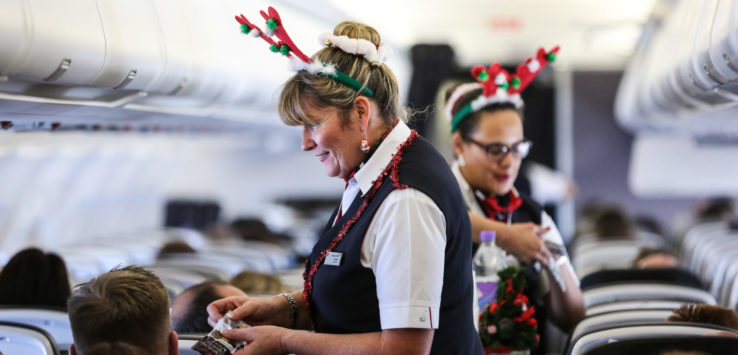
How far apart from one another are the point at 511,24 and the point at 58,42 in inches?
392

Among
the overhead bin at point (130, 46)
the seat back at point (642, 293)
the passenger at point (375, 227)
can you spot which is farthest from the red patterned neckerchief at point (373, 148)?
the seat back at point (642, 293)

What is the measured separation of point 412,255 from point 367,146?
1.21ft

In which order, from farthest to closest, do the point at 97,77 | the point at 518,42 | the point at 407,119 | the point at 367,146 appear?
the point at 518,42 < the point at 97,77 < the point at 407,119 < the point at 367,146

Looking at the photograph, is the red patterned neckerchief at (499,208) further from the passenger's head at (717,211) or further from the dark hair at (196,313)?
the passenger's head at (717,211)

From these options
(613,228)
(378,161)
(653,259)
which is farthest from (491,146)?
(613,228)

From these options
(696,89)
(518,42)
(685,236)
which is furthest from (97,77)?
(518,42)

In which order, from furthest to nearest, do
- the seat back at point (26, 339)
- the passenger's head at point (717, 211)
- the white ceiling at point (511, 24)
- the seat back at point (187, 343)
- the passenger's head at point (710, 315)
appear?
the passenger's head at point (717, 211), the white ceiling at point (511, 24), the passenger's head at point (710, 315), the seat back at point (26, 339), the seat back at point (187, 343)

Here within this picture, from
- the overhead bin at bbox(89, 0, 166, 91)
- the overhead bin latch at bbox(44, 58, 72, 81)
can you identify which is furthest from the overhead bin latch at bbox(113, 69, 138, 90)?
the overhead bin latch at bbox(44, 58, 72, 81)

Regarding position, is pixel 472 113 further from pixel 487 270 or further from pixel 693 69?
pixel 693 69

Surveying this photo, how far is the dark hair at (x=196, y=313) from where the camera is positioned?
3.30 metres

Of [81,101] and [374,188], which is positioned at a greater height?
[81,101]

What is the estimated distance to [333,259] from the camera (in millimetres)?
2398

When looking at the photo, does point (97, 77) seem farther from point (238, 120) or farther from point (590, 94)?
point (590, 94)

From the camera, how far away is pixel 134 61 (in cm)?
394
